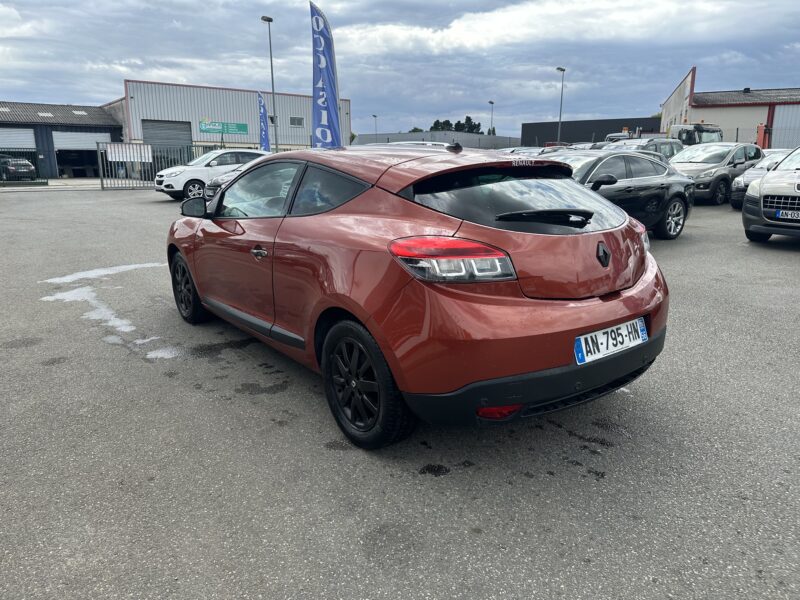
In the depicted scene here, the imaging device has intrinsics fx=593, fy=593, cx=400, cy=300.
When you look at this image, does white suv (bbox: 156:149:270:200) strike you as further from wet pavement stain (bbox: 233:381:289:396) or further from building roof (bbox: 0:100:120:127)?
building roof (bbox: 0:100:120:127)

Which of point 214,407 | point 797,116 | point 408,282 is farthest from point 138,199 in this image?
point 797,116

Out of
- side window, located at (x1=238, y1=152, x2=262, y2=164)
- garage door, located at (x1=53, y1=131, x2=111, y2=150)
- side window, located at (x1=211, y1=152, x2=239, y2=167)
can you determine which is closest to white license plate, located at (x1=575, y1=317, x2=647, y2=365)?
side window, located at (x1=238, y1=152, x2=262, y2=164)

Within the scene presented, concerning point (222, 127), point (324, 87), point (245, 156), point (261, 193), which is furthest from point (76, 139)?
point (261, 193)

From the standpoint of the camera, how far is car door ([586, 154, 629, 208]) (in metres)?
8.96

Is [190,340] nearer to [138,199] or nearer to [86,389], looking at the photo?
[86,389]

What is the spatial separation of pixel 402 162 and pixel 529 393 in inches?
54.8

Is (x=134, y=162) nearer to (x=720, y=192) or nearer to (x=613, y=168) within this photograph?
(x=613, y=168)

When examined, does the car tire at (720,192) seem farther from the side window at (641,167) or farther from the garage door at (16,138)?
the garage door at (16,138)

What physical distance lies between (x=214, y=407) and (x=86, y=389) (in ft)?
3.18

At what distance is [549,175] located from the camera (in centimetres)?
330

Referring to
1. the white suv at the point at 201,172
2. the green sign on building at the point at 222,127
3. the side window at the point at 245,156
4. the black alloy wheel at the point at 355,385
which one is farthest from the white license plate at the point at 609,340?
the green sign on building at the point at 222,127

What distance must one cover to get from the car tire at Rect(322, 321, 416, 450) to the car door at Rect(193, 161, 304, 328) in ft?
2.62

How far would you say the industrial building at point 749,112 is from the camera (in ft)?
133

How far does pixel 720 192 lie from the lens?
15.6 meters
